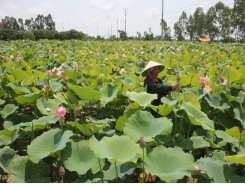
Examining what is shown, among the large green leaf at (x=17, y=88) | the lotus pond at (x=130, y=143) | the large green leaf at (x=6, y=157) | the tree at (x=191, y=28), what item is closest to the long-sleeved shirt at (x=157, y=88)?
the lotus pond at (x=130, y=143)

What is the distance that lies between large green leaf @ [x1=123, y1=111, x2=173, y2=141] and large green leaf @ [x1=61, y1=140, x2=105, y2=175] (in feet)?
0.89

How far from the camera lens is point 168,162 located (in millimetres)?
1331

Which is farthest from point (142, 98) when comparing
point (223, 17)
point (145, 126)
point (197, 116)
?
point (223, 17)

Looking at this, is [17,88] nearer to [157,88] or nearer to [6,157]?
[6,157]

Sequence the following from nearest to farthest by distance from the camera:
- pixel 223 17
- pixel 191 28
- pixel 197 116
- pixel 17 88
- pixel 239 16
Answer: pixel 197 116 < pixel 17 88 < pixel 239 16 < pixel 223 17 < pixel 191 28

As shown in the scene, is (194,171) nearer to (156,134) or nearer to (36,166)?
(156,134)

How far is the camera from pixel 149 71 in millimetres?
2416

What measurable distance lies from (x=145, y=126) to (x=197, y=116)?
463 mm

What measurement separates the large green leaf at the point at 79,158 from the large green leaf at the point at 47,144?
64 mm

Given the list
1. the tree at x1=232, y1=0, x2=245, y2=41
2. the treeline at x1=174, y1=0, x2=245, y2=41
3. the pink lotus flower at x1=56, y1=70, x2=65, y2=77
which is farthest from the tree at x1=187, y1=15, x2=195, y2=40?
the pink lotus flower at x1=56, y1=70, x2=65, y2=77

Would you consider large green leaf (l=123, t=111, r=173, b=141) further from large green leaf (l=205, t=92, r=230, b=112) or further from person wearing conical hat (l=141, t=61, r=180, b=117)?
large green leaf (l=205, t=92, r=230, b=112)

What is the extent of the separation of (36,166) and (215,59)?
13.3 ft

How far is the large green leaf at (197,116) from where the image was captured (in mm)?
1715

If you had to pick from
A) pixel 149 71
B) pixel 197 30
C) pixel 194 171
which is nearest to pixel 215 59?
pixel 149 71
